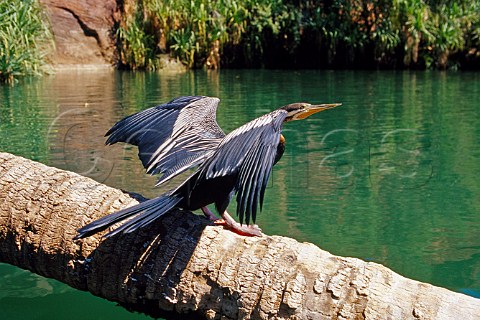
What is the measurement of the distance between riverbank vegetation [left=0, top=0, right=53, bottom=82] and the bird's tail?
10.9 metres

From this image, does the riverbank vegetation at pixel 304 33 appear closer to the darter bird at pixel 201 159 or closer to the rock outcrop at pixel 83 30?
the rock outcrop at pixel 83 30

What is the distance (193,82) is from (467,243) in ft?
33.2

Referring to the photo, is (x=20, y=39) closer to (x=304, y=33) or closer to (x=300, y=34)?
(x=300, y=34)

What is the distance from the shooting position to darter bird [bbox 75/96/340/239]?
2589mm

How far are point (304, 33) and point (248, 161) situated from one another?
618 inches

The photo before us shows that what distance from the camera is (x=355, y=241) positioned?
450 centimetres

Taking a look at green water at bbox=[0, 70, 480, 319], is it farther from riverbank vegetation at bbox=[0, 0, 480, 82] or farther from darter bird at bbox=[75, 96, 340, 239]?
riverbank vegetation at bbox=[0, 0, 480, 82]

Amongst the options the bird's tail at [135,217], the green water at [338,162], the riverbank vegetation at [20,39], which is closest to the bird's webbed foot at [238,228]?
the bird's tail at [135,217]

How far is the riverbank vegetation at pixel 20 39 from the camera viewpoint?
41.9 ft

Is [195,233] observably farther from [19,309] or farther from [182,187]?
[19,309]

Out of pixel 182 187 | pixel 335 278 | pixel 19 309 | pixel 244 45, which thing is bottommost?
pixel 19 309

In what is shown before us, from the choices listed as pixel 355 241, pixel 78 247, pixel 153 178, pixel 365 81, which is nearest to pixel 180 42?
pixel 365 81

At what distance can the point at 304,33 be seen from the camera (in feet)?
58.8

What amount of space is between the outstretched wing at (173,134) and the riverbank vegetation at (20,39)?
32.6 feet
